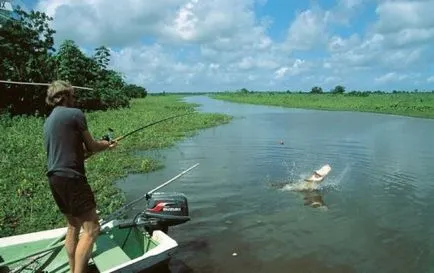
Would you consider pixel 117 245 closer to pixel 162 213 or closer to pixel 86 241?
pixel 162 213

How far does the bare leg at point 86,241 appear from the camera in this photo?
4.90 metres

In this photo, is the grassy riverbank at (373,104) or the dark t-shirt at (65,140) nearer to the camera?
Result: the dark t-shirt at (65,140)

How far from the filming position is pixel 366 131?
88.2 ft

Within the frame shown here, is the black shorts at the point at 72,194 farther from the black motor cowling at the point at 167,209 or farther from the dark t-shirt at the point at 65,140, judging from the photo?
the black motor cowling at the point at 167,209

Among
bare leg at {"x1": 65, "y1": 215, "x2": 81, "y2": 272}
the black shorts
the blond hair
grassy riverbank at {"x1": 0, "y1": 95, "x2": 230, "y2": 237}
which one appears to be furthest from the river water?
the blond hair

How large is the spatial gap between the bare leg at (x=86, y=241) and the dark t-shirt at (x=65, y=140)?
0.58 meters

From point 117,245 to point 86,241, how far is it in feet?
4.81

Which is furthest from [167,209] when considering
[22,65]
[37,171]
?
[22,65]

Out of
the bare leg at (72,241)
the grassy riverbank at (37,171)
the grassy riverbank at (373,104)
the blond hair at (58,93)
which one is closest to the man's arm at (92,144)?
the blond hair at (58,93)

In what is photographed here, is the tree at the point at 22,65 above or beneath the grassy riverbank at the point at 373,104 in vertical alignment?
above

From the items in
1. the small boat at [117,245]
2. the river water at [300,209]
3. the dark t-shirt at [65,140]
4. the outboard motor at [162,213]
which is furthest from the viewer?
the river water at [300,209]

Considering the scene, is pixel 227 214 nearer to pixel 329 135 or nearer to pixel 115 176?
pixel 115 176

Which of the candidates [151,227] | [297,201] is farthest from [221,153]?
[151,227]

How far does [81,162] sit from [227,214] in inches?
204
